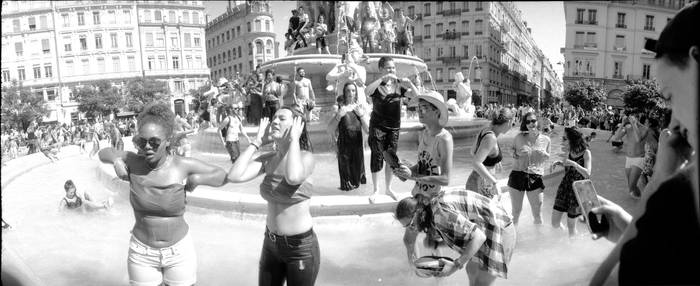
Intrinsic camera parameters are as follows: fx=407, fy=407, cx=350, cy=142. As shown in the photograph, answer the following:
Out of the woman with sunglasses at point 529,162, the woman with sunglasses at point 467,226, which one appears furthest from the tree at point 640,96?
the woman with sunglasses at point 467,226

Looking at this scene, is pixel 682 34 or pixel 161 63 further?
pixel 161 63

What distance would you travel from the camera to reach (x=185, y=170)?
290 cm

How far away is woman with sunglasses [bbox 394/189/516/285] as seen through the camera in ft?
A: 8.45

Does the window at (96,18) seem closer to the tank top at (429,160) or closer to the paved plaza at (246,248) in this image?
the paved plaza at (246,248)

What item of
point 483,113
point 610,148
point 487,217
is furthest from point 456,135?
point 483,113

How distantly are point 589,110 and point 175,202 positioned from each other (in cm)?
2305

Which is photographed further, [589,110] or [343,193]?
[589,110]

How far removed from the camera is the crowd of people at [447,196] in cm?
95

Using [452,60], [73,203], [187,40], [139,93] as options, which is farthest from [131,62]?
[73,203]

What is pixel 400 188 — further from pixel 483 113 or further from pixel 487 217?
pixel 483 113

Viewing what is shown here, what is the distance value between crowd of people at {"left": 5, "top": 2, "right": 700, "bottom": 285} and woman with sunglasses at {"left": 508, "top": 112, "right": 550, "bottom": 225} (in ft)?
0.04

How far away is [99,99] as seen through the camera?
33.6 metres

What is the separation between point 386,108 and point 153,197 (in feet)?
12.6

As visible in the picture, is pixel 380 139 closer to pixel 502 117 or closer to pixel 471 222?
pixel 502 117
